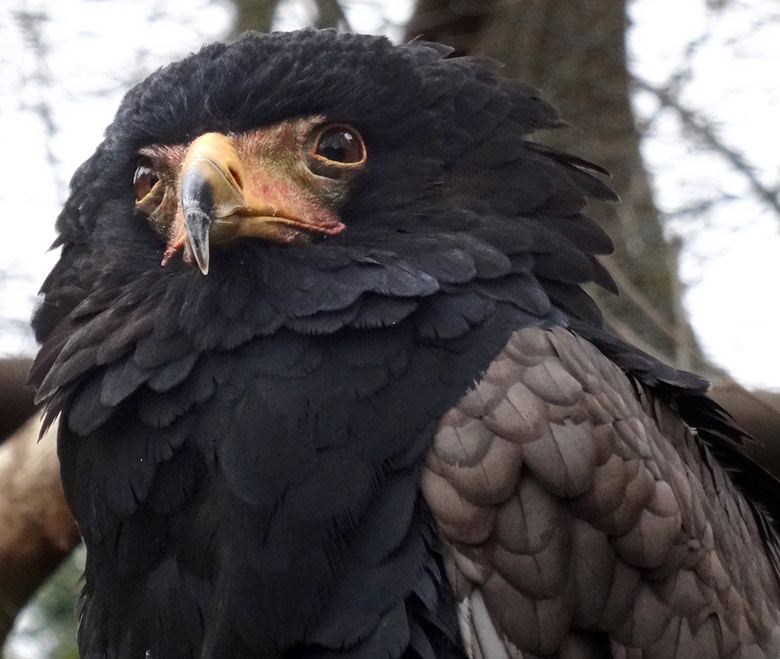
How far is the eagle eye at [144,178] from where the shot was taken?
2949 mm

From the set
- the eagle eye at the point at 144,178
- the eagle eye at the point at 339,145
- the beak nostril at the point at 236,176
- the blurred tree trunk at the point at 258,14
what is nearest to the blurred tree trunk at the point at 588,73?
the blurred tree trunk at the point at 258,14

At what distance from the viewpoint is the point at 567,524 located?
8.19 feet

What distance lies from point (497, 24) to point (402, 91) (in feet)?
9.65

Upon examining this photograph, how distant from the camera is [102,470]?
2738mm

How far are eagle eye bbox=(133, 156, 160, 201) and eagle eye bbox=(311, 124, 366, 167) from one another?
17.0 inches

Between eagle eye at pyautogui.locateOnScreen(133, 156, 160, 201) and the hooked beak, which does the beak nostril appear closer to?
the hooked beak

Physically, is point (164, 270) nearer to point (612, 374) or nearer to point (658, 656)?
point (612, 374)

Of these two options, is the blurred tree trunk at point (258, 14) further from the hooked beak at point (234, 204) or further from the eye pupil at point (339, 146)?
the hooked beak at point (234, 204)

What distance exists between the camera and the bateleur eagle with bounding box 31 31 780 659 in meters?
2.47

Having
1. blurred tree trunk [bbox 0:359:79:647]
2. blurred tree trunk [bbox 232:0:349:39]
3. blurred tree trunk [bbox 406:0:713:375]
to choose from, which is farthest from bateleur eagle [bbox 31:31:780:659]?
blurred tree trunk [bbox 232:0:349:39]

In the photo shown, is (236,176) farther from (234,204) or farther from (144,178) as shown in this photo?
(144,178)

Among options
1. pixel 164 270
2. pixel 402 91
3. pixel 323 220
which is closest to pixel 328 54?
pixel 402 91

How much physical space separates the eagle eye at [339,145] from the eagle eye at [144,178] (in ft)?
1.41

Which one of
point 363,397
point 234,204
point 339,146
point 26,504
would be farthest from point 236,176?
point 26,504
